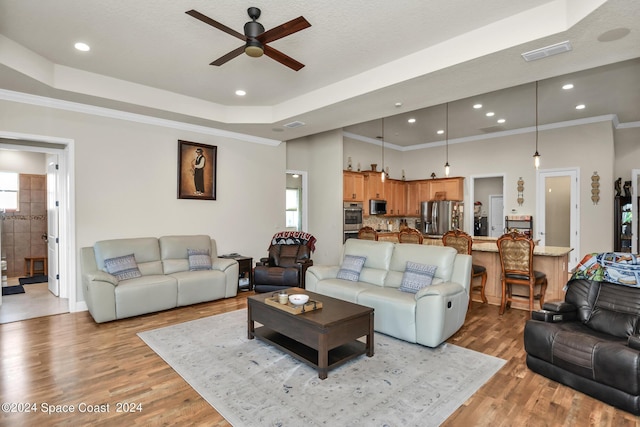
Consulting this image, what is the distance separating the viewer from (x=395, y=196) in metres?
9.19

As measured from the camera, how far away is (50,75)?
4.08m

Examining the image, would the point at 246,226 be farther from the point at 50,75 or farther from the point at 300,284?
the point at 50,75

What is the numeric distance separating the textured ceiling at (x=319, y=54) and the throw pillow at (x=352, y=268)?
2153 millimetres

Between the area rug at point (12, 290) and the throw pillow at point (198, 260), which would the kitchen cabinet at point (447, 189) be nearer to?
the throw pillow at point (198, 260)

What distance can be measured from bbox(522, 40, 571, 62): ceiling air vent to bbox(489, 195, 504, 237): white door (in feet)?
21.5

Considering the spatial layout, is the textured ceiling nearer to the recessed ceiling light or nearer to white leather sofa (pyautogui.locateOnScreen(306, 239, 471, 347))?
the recessed ceiling light

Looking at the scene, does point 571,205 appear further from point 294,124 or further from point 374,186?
point 294,124

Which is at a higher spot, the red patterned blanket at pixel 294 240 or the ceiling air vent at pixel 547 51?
the ceiling air vent at pixel 547 51

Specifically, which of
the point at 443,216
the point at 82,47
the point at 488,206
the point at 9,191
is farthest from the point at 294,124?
the point at 488,206

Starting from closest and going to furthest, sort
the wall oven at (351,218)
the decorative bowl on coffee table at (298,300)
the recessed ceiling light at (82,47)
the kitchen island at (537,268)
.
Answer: the decorative bowl on coffee table at (298,300) < the recessed ceiling light at (82,47) < the kitchen island at (537,268) < the wall oven at (351,218)

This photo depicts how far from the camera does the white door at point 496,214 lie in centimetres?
913

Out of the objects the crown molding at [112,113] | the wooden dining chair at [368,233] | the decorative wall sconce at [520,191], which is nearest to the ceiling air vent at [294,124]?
the crown molding at [112,113]

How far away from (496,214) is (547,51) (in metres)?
6.89

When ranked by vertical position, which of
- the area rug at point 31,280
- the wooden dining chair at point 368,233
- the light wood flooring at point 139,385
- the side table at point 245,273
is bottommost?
the light wood flooring at point 139,385
